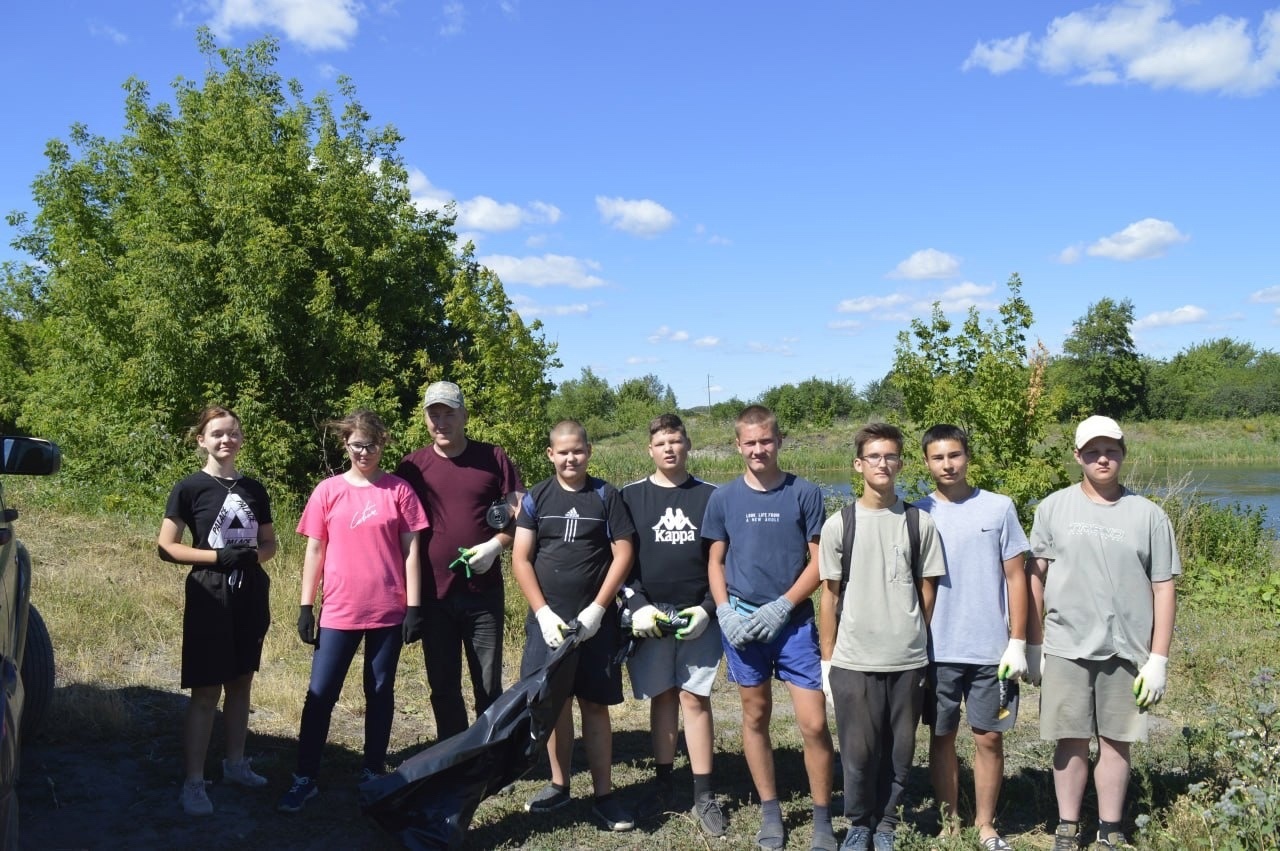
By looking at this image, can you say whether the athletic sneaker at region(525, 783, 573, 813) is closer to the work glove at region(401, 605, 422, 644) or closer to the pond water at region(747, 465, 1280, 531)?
the work glove at region(401, 605, 422, 644)

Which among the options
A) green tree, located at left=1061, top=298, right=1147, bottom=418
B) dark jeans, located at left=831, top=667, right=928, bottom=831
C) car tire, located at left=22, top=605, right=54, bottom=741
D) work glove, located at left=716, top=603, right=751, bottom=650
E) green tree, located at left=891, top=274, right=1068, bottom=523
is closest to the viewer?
dark jeans, located at left=831, top=667, right=928, bottom=831

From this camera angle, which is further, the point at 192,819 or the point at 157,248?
the point at 157,248

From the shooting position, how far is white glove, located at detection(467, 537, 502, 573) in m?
4.53

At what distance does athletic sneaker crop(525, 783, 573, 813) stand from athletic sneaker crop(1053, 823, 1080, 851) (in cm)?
223

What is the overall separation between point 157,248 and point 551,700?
15.8m

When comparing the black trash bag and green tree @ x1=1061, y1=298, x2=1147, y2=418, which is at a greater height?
green tree @ x1=1061, y1=298, x2=1147, y2=418

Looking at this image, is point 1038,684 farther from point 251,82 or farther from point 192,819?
point 251,82

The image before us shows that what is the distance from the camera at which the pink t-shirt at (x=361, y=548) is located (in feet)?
14.5

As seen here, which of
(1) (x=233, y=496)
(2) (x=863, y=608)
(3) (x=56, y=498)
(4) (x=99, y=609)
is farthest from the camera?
(3) (x=56, y=498)

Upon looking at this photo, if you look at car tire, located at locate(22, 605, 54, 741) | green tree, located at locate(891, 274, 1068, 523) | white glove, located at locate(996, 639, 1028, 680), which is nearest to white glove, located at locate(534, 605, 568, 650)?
white glove, located at locate(996, 639, 1028, 680)

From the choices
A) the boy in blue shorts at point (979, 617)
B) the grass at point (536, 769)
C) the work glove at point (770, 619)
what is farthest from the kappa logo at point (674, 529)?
the grass at point (536, 769)

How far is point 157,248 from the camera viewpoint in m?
16.9

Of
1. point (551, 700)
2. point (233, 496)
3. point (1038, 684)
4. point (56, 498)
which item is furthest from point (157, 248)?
point (1038, 684)

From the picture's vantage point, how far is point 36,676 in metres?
4.75
